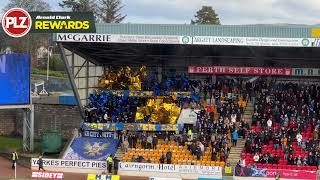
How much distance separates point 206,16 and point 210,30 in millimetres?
88218

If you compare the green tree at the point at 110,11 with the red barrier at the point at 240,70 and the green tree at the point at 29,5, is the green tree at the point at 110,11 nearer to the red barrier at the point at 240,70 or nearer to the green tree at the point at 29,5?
the green tree at the point at 29,5

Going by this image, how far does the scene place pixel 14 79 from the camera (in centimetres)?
4009

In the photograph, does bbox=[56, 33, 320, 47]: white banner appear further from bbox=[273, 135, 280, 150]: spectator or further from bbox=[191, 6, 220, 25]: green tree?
bbox=[191, 6, 220, 25]: green tree

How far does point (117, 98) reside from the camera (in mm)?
43344

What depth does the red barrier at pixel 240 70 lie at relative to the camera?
136ft

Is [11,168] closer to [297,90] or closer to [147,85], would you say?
[147,85]

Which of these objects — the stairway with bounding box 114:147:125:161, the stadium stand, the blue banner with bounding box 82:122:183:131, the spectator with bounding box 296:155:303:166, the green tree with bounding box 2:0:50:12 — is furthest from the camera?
the green tree with bounding box 2:0:50:12

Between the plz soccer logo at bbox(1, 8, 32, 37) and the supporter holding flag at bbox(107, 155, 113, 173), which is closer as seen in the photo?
the plz soccer logo at bbox(1, 8, 32, 37)

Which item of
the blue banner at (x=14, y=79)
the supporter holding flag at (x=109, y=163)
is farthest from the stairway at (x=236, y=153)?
the blue banner at (x=14, y=79)

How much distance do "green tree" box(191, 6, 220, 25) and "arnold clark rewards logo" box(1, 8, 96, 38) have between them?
89252 millimetres

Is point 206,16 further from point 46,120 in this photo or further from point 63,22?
point 63,22

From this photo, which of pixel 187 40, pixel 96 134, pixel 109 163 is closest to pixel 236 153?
pixel 187 40

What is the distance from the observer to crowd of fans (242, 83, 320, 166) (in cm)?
3478

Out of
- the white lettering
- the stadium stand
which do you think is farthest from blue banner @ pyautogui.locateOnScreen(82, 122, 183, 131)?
the white lettering
